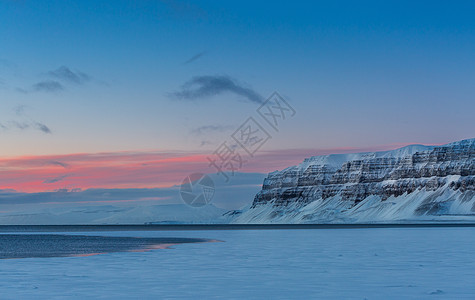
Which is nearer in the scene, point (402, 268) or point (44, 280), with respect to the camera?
point (44, 280)

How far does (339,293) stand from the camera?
1720cm

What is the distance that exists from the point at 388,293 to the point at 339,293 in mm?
1369

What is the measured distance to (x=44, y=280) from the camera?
20.8m

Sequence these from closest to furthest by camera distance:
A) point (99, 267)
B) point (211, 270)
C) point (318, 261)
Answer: point (211, 270) < point (99, 267) < point (318, 261)

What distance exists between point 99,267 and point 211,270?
16.8ft

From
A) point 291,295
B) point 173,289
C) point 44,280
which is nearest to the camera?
point 291,295

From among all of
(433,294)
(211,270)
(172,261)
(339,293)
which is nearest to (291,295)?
(339,293)

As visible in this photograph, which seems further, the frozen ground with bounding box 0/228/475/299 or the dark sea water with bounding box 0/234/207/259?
the dark sea water with bounding box 0/234/207/259

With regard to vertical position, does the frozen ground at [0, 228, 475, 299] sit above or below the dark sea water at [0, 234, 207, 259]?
below

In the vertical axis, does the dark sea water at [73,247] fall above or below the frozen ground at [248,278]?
above

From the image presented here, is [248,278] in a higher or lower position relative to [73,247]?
lower

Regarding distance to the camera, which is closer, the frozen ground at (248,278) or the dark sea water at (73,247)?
the frozen ground at (248,278)

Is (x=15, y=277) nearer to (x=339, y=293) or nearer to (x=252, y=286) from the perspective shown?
(x=252, y=286)

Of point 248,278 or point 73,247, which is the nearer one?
point 248,278
